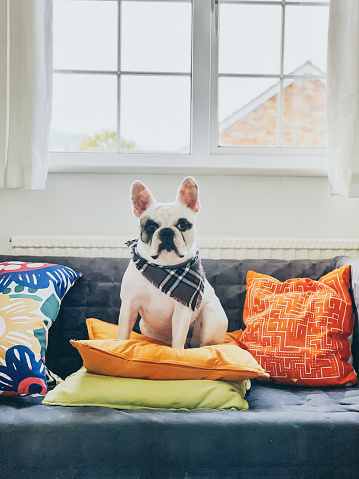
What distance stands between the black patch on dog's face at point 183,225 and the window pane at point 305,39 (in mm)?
1050

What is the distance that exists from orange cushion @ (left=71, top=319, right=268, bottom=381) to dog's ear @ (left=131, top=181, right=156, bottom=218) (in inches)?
17.9

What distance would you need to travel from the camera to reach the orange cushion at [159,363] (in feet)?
4.68

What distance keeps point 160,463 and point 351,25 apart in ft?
5.74

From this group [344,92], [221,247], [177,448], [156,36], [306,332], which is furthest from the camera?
[156,36]

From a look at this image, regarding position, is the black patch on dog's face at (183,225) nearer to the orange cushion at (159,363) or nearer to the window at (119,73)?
the orange cushion at (159,363)

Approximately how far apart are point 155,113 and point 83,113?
325 mm

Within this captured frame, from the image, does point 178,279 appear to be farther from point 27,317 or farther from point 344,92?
point 344,92

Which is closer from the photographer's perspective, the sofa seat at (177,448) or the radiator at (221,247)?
the sofa seat at (177,448)

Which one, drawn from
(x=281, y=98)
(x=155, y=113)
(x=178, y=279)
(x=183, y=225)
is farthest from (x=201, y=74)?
(x=178, y=279)

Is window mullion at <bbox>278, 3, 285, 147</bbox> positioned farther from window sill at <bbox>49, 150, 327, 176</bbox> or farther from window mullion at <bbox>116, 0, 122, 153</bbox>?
window mullion at <bbox>116, 0, 122, 153</bbox>

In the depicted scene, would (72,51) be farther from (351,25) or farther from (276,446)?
(276,446)

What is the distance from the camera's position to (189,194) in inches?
65.4

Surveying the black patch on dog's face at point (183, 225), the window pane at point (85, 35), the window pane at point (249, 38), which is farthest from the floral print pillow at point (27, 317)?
the window pane at point (249, 38)

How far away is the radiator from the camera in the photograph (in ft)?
6.90
